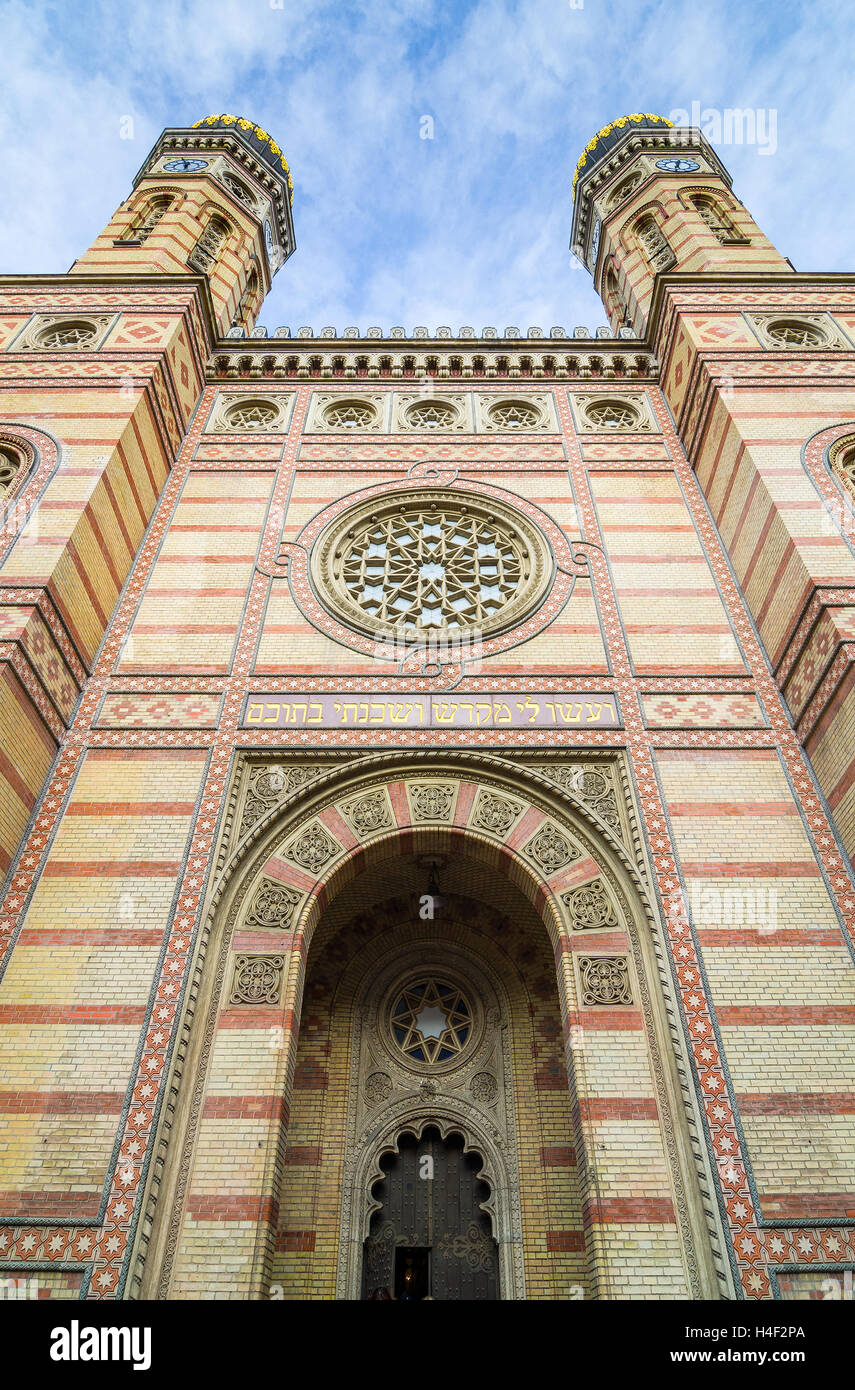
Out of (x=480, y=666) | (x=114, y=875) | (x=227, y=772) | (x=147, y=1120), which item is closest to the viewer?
(x=147, y=1120)

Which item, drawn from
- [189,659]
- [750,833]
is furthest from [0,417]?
[750,833]

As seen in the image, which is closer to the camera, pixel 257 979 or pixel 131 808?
pixel 257 979

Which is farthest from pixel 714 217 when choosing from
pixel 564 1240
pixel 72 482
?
pixel 564 1240

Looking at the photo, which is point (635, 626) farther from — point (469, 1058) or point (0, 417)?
point (0, 417)

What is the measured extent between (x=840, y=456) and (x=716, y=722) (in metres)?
3.57

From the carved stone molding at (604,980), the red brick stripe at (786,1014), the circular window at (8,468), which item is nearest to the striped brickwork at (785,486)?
the red brick stripe at (786,1014)

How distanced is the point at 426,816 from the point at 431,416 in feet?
21.1

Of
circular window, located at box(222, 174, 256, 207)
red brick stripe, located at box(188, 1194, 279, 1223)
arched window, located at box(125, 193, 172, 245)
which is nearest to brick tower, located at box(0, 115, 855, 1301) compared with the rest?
red brick stripe, located at box(188, 1194, 279, 1223)

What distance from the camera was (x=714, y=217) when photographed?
14188 mm

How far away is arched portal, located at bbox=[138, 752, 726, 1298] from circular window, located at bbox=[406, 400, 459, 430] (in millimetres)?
5565

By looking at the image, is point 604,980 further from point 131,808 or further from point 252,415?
point 252,415

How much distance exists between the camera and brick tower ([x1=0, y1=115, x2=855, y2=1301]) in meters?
5.48

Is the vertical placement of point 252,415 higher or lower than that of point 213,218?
lower

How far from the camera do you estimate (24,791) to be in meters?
6.89
